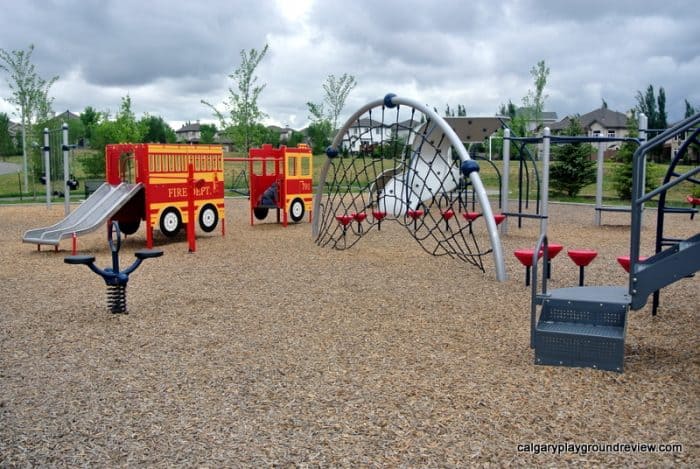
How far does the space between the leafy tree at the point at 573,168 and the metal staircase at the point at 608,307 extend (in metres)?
21.1

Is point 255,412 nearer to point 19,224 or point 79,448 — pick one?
point 79,448

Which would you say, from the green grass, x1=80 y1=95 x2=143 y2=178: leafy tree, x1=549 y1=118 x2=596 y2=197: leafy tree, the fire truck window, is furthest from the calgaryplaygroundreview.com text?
x1=80 y1=95 x2=143 y2=178: leafy tree

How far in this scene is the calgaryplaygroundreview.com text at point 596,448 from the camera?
11.4 ft

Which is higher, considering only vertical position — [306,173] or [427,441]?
[306,173]

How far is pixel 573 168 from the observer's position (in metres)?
25.2

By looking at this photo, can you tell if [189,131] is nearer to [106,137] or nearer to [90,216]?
[106,137]

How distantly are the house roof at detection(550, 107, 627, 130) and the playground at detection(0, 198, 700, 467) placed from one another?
68.0 m

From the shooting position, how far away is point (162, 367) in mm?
4969

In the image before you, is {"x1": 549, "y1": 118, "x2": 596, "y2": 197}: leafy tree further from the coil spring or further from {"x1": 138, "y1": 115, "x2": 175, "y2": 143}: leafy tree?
{"x1": 138, "y1": 115, "x2": 175, "y2": 143}: leafy tree

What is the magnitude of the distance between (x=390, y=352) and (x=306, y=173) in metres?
10.6

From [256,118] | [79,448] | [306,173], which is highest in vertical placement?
[256,118]

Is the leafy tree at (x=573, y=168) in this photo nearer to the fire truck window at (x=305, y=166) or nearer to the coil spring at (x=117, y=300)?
the fire truck window at (x=305, y=166)

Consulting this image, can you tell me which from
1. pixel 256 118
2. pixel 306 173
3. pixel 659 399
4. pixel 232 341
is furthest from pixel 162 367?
pixel 256 118

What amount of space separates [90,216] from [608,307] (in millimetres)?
8855
